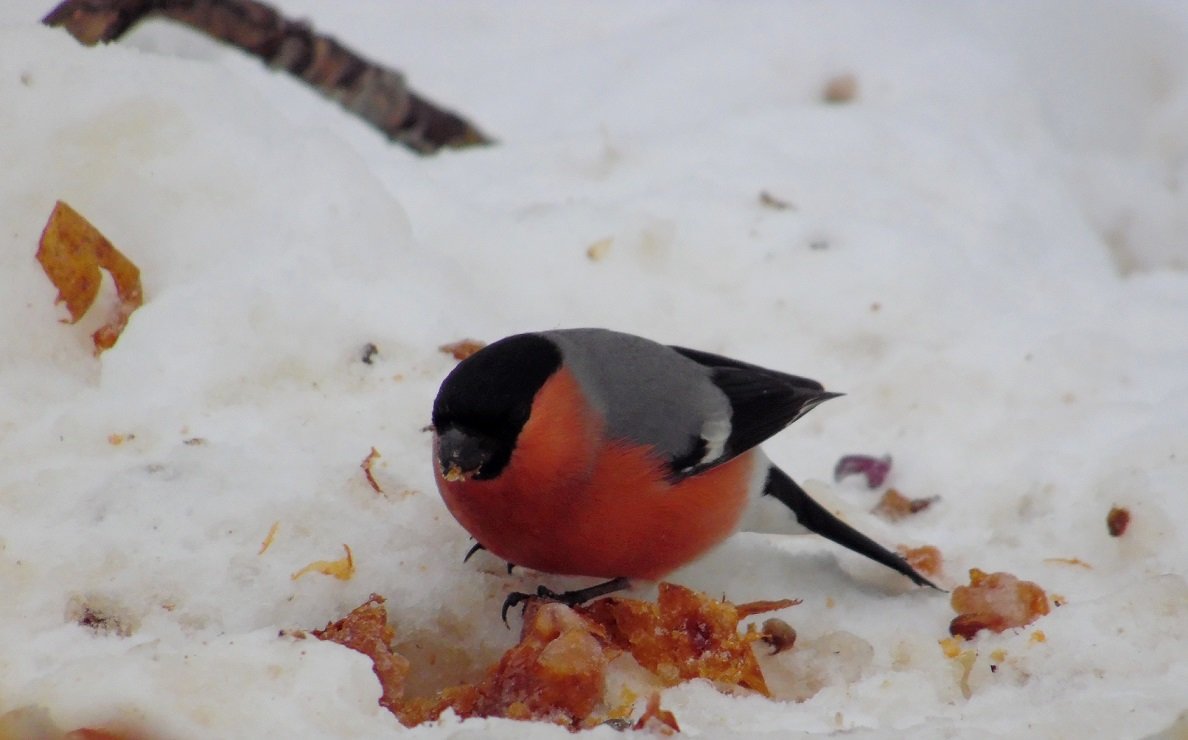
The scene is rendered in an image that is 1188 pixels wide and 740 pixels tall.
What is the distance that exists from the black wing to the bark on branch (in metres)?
1.85

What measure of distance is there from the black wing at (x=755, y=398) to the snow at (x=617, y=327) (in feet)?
0.80

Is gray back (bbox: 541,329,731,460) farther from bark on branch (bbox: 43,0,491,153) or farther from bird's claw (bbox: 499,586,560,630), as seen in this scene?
bark on branch (bbox: 43,0,491,153)

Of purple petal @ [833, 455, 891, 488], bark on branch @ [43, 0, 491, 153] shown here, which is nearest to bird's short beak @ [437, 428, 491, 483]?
purple petal @ [833, 455, 891, 488]

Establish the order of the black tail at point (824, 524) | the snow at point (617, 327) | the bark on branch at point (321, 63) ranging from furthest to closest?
the bark on branch at point (321, 63)
the black tail at point (824, 524)
the snow at point (617, 327)

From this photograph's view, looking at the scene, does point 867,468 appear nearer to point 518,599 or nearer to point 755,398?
point 755,398

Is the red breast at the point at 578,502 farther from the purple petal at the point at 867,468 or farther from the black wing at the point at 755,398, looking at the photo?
the purple petal at the point at 867,468

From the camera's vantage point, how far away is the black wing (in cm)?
261

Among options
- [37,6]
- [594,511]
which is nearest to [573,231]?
[594,511]

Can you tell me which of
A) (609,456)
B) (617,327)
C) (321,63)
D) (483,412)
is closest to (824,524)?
(609,456)

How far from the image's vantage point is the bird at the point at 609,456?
2.17 m

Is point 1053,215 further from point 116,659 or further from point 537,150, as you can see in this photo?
point 116,659

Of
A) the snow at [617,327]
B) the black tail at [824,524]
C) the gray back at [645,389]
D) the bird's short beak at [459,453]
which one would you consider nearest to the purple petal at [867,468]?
the snow at [617,327]

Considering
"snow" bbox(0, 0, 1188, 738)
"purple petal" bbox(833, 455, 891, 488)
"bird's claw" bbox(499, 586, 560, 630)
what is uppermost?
"snow" bbox(0, 0, 1188, 738)

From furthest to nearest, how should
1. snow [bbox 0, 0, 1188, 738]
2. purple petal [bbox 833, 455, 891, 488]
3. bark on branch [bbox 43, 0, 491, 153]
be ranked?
bark on branch [bbox 43, 0, 491, 153] → purple petal [bbox 833, 455, 891, 488] → snow [bbox 0, 0, 1188, 738]
